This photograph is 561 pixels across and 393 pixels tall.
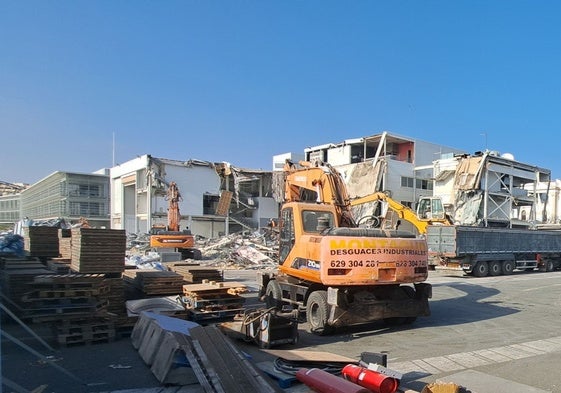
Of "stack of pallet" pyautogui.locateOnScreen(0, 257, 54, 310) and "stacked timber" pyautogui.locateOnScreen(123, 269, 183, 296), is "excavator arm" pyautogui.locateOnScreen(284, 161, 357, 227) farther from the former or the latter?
"stack of pallet" pyautogui.locateOnScreen(0, 257, 54, 310)

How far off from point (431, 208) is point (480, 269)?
5.15 m

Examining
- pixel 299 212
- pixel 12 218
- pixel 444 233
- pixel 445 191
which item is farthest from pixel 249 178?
pixel 12 218

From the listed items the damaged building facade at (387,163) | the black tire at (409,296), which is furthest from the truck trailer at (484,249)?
the damaged building facade at (387,163)

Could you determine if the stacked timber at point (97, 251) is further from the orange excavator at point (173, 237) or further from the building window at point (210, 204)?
the building window at point (210, 204)

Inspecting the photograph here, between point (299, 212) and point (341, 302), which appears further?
point (299, 212)

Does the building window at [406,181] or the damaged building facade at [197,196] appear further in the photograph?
the damaged building facade at [197,196]

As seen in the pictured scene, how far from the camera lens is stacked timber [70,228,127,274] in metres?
9.52

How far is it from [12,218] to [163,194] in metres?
82.7

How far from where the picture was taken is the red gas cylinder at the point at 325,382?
5.14 metres

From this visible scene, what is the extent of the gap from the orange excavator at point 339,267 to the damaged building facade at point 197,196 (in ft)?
119

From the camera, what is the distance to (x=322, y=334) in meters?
9.56

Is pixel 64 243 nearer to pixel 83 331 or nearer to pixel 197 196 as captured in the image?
pixel 83 331

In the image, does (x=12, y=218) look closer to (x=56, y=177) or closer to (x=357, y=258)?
(x=56, y=177)

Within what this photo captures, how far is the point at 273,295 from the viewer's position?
38.4ft
